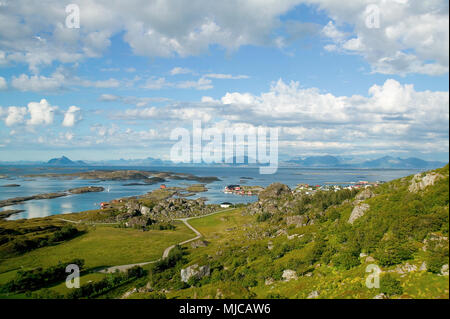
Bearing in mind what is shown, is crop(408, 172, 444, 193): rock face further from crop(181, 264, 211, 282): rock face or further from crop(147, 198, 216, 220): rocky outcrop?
crop(147, 198, 216, 220): rocky outcrop

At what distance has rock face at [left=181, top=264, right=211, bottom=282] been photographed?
3556 cm

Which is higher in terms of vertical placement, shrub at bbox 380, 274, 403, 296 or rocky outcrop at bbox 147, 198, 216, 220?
shrub at bbox 380, 274, 403, 296

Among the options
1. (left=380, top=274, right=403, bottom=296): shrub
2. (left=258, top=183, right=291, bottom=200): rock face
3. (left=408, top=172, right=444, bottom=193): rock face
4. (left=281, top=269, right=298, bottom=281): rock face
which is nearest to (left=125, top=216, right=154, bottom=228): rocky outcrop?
(left=258, top=183, right=291, bottom=200): rock face

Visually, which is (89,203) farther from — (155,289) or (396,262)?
(396,262)

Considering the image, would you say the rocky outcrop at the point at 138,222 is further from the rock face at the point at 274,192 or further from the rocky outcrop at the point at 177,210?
the rock face at the point at 274,192

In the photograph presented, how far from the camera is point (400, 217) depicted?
87.2ft

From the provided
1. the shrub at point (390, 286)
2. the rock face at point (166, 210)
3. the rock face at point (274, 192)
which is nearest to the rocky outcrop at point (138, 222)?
the rock face at point (166, 210)

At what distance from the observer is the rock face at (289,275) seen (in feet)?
91.2

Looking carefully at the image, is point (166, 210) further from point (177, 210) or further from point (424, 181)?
point (424, 181)

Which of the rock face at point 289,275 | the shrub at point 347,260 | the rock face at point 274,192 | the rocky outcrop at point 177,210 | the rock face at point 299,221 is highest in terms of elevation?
the shrub at point 347,260

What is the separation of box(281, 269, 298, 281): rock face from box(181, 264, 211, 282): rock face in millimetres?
11513

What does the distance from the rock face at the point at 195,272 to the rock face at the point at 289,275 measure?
1151 cm

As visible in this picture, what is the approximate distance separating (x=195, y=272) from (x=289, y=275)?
13160 millimetres
